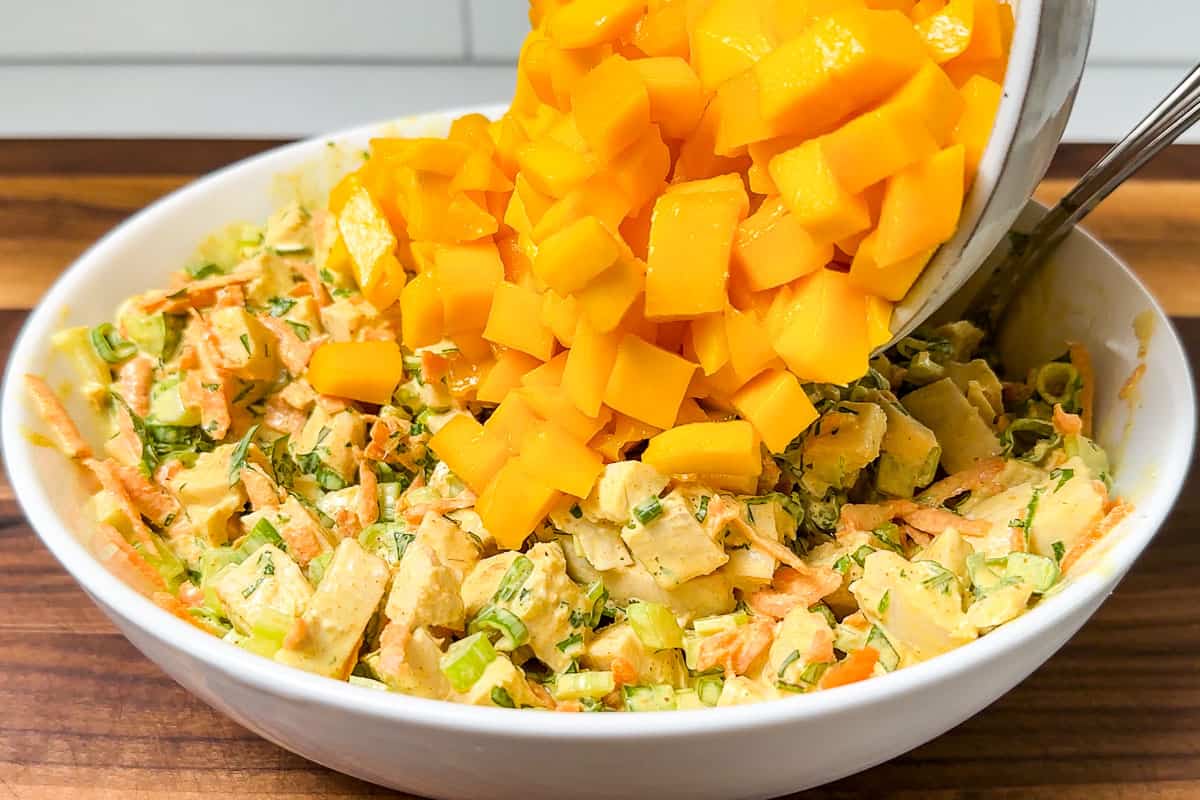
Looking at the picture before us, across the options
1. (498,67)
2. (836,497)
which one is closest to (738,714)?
(836,497)

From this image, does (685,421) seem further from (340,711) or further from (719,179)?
(340,711)

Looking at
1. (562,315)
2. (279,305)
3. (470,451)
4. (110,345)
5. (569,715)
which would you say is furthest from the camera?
(279,305)

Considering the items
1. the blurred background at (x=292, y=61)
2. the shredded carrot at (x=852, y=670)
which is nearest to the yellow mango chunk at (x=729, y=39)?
the shredded carrot at (x=852, y=670)

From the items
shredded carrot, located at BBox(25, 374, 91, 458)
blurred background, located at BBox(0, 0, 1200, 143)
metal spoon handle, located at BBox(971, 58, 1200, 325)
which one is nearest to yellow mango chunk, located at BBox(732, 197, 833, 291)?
metal spoon handle, located at BBox(971, 58, 1200, 325)

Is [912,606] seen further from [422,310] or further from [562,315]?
[422,310]

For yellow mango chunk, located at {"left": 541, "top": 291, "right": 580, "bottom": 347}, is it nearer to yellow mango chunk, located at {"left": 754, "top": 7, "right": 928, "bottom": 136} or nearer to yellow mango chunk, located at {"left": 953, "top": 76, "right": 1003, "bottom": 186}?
yellow mango chunk, located at {"left": 754, "top": 7, "right": 928, "bottom": 136}

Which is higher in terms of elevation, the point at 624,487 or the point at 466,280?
the point at 466,280

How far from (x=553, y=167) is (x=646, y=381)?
28 centimetres

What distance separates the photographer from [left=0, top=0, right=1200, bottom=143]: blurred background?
3334mm

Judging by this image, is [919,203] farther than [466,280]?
No

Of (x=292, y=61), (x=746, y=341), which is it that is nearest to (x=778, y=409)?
(x=746, y=341)

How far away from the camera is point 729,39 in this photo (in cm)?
134

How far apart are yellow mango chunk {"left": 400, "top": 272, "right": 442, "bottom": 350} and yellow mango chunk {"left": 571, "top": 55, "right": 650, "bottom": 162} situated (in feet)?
1.11

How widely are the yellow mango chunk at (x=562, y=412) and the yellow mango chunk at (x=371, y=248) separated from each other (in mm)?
368
